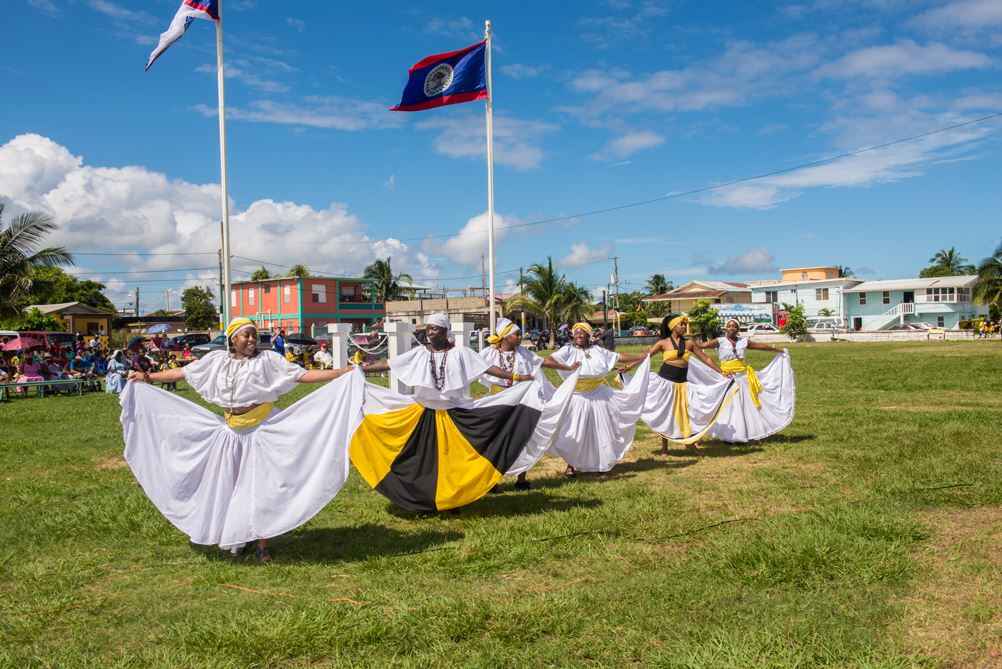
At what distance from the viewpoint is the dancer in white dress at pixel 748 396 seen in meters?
10.8

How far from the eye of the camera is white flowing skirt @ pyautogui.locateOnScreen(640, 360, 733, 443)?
33.9 ft

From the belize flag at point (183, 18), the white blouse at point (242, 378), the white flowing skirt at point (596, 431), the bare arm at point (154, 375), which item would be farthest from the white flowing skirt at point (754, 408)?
the belize flag at point (183, 18)

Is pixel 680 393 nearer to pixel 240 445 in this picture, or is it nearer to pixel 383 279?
pixel 240 445

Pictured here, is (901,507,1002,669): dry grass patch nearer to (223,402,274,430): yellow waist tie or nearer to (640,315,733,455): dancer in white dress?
(640,315,733,455): dancer in white dress

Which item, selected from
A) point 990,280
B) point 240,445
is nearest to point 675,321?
point 240,445

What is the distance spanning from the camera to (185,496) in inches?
235

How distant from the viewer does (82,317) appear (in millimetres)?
52031

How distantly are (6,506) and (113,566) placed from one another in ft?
9.62

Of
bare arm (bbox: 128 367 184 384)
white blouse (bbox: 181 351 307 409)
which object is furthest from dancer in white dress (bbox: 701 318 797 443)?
bare arm (bbox: 128 367 184 384)

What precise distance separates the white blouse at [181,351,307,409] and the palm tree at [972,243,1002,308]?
5530 centimetres

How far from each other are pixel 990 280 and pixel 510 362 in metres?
52.5

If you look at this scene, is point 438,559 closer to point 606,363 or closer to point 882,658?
point 882,658

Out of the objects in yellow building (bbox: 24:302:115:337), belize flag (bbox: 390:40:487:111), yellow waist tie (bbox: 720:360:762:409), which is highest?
belize flag (bbox: 390:40:487:111)

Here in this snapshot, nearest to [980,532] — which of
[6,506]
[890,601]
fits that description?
[890,601]
